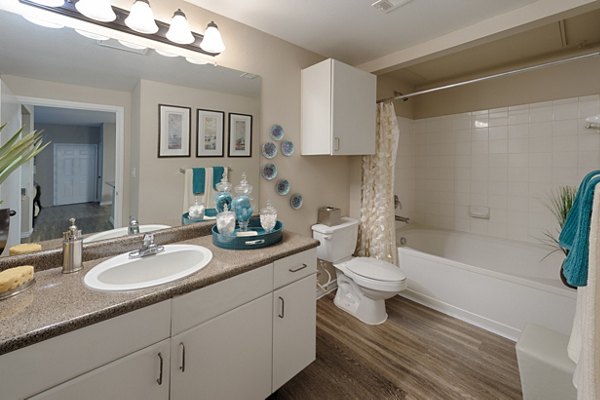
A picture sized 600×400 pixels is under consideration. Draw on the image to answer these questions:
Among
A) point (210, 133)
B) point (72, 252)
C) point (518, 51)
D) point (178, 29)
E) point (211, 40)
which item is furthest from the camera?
point (518, 51)

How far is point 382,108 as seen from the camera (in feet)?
8.10

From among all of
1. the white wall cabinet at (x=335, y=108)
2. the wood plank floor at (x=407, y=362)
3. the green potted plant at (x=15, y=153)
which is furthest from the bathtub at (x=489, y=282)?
the green potted plant at (x=15, y=153)

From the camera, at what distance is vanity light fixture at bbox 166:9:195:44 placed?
145 cm

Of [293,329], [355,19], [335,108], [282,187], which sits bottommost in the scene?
[293,329]

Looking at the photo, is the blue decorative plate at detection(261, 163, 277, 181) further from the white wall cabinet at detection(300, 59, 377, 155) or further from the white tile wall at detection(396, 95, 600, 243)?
the white tile wall at detection(396, 95, 600, 243)

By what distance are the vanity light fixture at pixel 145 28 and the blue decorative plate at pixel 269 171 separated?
779mm

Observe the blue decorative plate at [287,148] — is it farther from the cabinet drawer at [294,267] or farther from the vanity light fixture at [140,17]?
the vanity light fixture at [140,17]

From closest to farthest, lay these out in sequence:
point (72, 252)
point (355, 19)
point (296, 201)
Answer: point (72, 252), point (355, 19), point (296, 201)

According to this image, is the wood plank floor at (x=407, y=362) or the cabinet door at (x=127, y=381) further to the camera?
the wood plank floor at (x=407, y=362)

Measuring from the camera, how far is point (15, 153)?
941 mm

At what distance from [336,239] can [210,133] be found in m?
1.34

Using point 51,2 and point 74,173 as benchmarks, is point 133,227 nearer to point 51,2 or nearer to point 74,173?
point 74,173

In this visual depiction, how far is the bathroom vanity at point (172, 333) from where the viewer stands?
728mm

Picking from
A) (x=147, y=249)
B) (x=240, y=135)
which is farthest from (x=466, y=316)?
(x=147, y=249)
